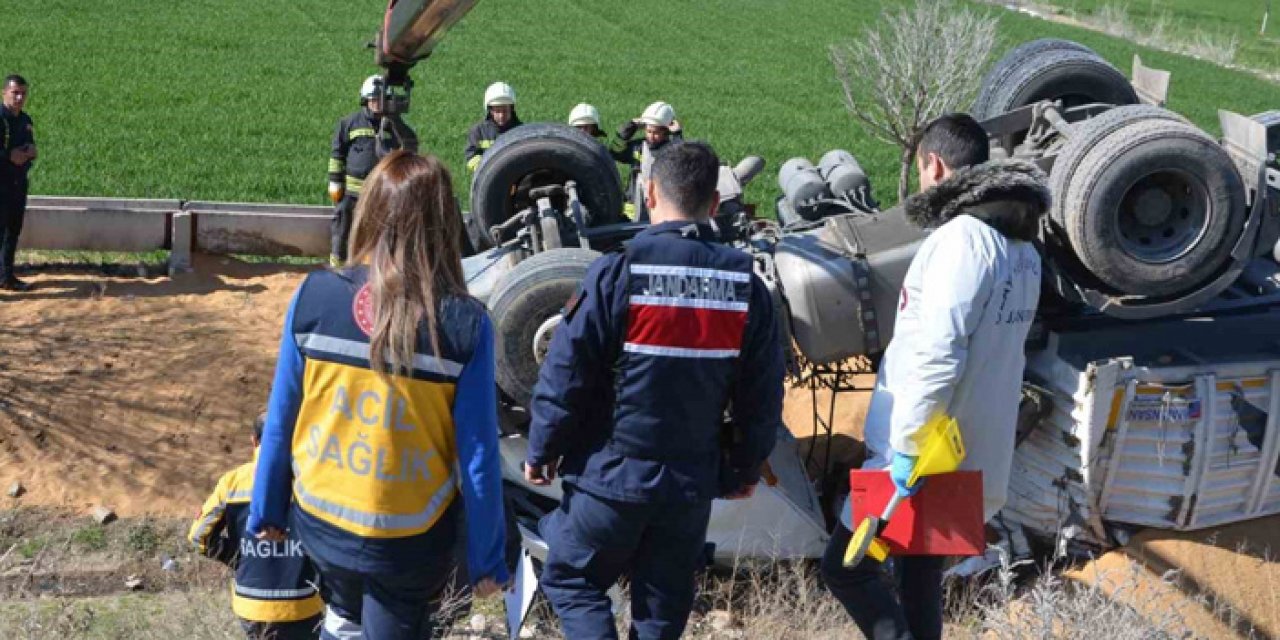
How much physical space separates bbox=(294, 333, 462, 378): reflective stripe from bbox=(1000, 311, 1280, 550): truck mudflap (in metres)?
3.37

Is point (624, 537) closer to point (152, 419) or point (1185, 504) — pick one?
point (1185, 504)

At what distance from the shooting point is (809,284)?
5496 mm

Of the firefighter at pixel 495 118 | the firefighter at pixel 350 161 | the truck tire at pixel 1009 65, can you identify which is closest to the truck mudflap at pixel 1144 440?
the truck tire at pixel 1009 65

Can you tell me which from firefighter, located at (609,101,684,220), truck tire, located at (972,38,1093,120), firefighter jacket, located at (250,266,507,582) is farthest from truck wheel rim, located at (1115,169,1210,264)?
firefighter jacket, located at (250,266,507,582)

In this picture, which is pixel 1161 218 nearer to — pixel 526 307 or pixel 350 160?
pixel 526 307

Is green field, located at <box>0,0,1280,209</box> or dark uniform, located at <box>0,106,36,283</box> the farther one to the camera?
green field, located at <box>0,0,1280,209</box>

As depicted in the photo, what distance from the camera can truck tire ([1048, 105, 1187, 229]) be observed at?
5.53 m

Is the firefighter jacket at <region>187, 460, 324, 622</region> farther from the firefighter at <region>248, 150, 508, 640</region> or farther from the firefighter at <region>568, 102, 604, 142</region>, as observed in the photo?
the firefighter at <region>568, 102, 604, 142</region>

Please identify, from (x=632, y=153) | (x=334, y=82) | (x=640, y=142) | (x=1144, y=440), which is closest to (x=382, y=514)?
(x=1144, y=440)

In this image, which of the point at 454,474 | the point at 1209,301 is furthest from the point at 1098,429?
A: the point at 454,474

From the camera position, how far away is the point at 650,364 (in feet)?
11.9

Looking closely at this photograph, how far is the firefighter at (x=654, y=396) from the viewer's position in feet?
11.9

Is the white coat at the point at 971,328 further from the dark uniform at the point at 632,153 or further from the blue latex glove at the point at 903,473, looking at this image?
the dark uniform at the point at 632,153

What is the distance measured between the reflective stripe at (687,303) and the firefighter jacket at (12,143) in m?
7.35
